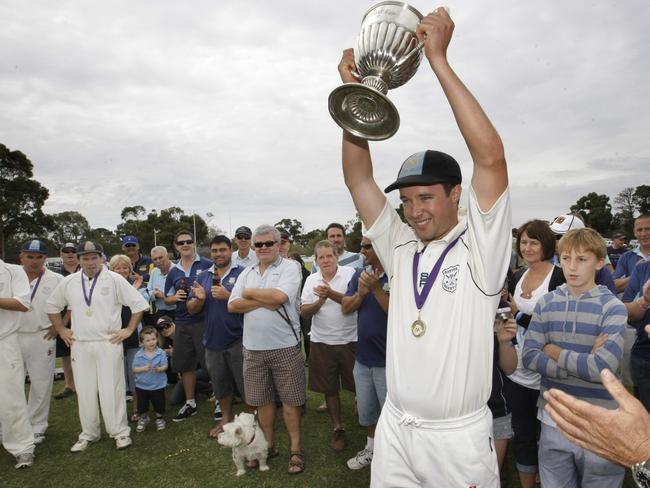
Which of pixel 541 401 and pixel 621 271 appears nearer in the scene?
pixel 541 401

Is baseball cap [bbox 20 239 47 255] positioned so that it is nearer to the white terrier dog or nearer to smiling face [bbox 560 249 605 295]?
the white terrier dog

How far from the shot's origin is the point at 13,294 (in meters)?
4.60

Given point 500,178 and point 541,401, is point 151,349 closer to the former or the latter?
point 541,401

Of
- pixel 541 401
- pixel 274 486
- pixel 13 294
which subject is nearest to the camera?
pixel 541 401

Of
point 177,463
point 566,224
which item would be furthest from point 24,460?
point 566,224

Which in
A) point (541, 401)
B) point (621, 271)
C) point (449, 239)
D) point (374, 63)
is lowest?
point (541, 401)

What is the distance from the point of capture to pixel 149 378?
5695 mm

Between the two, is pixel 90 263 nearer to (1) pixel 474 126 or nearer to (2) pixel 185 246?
(2) pixel 185 246

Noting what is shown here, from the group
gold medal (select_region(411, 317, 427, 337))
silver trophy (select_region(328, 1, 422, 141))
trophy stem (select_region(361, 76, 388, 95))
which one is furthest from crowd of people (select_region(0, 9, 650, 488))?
trophy stem (select_region(361, 76, 388, 95))

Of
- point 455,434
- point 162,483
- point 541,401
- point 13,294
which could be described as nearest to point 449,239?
point 455,434

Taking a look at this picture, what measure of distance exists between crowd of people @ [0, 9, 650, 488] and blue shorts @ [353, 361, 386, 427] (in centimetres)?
2

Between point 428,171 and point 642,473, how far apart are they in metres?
1.38

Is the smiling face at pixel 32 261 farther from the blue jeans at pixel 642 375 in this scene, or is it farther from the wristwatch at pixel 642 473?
the blue jeans at pixel 642 375

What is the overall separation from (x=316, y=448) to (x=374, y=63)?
14.4 feet
